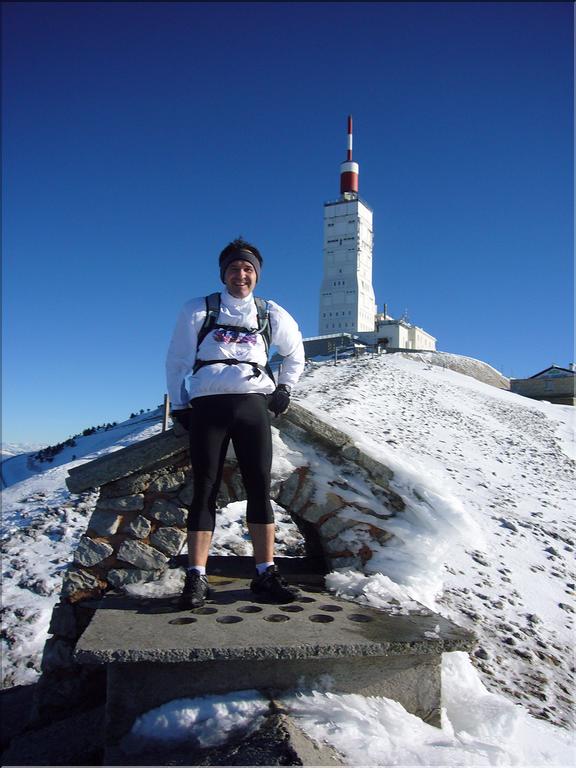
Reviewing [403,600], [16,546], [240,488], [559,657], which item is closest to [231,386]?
[240,488]

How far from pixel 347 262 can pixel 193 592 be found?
7942cm

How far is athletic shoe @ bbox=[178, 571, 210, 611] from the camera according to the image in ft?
11.9

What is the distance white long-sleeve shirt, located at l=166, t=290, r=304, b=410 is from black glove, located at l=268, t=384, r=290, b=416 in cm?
5

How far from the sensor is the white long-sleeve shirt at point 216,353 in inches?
154

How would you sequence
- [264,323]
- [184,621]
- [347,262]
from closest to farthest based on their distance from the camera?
1. [184,621]
2. [264,323]
3. [347,262]

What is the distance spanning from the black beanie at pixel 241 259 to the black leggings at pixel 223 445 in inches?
39.4

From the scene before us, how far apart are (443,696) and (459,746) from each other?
67 cm

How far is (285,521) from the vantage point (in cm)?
779

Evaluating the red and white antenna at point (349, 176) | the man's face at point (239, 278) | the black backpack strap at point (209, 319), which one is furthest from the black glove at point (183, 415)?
the red and white antenna at point (349, 176)

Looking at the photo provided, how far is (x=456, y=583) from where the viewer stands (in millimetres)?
6059

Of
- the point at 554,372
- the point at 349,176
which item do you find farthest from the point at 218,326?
the point at 349,176

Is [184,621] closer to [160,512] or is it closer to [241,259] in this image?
[160,512]

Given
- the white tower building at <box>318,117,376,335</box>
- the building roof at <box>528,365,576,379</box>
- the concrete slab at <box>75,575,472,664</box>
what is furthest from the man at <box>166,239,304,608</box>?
the white tower building at <box>318,117,376,335</box>

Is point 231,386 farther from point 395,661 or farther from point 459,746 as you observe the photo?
point 459,746
